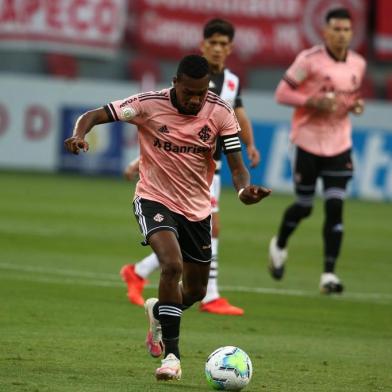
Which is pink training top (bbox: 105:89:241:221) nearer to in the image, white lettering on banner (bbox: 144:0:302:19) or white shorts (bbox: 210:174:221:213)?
white shorts (bbox: 210:174:221:213)

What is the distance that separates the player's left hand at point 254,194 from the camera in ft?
26.0

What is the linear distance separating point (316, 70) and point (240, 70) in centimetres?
1907

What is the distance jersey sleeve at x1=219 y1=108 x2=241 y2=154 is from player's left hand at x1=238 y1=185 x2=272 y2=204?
25.4 inches

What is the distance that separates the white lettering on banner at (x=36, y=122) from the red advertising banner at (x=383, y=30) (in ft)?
26.4

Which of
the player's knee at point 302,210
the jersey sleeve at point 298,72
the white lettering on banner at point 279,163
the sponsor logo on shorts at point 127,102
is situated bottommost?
the white lettering on banner at point 279,163

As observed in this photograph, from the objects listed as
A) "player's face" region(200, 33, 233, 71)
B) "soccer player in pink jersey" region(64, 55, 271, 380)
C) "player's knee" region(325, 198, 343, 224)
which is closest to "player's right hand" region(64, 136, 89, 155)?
"soccer player in pink jersey" region(64, 55, 271, 380)

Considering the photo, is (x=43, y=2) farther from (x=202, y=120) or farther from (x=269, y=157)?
(x=202, y=120)

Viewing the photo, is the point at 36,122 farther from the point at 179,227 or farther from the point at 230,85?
the point at 179,227

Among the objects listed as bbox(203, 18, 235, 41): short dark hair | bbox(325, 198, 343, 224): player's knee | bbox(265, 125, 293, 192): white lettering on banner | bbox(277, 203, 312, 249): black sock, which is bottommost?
bbox(265, 125, 293, 192): white lettering on banner

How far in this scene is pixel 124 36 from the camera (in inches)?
1260

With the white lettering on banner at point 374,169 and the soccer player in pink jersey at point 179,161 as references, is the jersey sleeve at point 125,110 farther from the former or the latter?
the white lettering on banner at point 374,169

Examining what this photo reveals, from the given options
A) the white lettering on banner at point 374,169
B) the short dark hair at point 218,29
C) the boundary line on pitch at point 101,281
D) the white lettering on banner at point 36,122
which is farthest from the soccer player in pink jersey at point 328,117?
the white lettering on banner at point 36,122

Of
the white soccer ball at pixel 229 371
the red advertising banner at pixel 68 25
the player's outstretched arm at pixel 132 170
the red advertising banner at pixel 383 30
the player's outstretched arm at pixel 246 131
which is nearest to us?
the white soccer ball at pixel 229 371

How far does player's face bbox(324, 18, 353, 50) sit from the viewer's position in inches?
522
